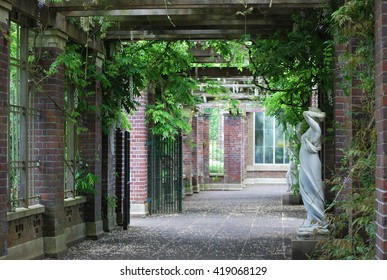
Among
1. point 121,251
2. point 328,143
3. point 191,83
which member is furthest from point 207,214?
point 121,251

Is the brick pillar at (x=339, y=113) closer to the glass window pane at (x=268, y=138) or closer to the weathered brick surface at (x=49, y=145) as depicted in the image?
the weathered brick surface at (x=49, y=145)

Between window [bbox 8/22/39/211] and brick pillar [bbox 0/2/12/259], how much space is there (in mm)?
1092

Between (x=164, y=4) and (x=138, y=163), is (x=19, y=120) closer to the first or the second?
(x=164, y=4)

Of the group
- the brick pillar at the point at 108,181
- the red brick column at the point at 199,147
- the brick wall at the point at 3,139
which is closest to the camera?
the brick wall at the point at 3,139

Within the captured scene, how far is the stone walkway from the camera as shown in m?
12.5

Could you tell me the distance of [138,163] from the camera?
20.5 meters

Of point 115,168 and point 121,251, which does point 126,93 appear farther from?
point 121,251

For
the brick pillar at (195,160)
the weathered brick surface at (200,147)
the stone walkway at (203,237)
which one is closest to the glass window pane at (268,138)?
the weathered brick surface at (200,147)

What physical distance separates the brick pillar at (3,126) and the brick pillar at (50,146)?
6.90 ft

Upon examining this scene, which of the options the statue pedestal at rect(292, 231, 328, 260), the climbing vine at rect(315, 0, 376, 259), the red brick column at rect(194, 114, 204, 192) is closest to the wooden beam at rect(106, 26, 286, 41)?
the statue pedestal at rect(292, 231, 328, 260)

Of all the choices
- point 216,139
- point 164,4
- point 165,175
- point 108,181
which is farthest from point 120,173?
point 216,139

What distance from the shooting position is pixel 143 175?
20.5 m

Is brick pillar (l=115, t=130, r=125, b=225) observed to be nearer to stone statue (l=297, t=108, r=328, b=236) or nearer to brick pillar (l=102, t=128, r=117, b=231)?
brick pillar (l=102, t=128, r=117, b=231)

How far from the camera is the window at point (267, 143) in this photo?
44.8 meters
